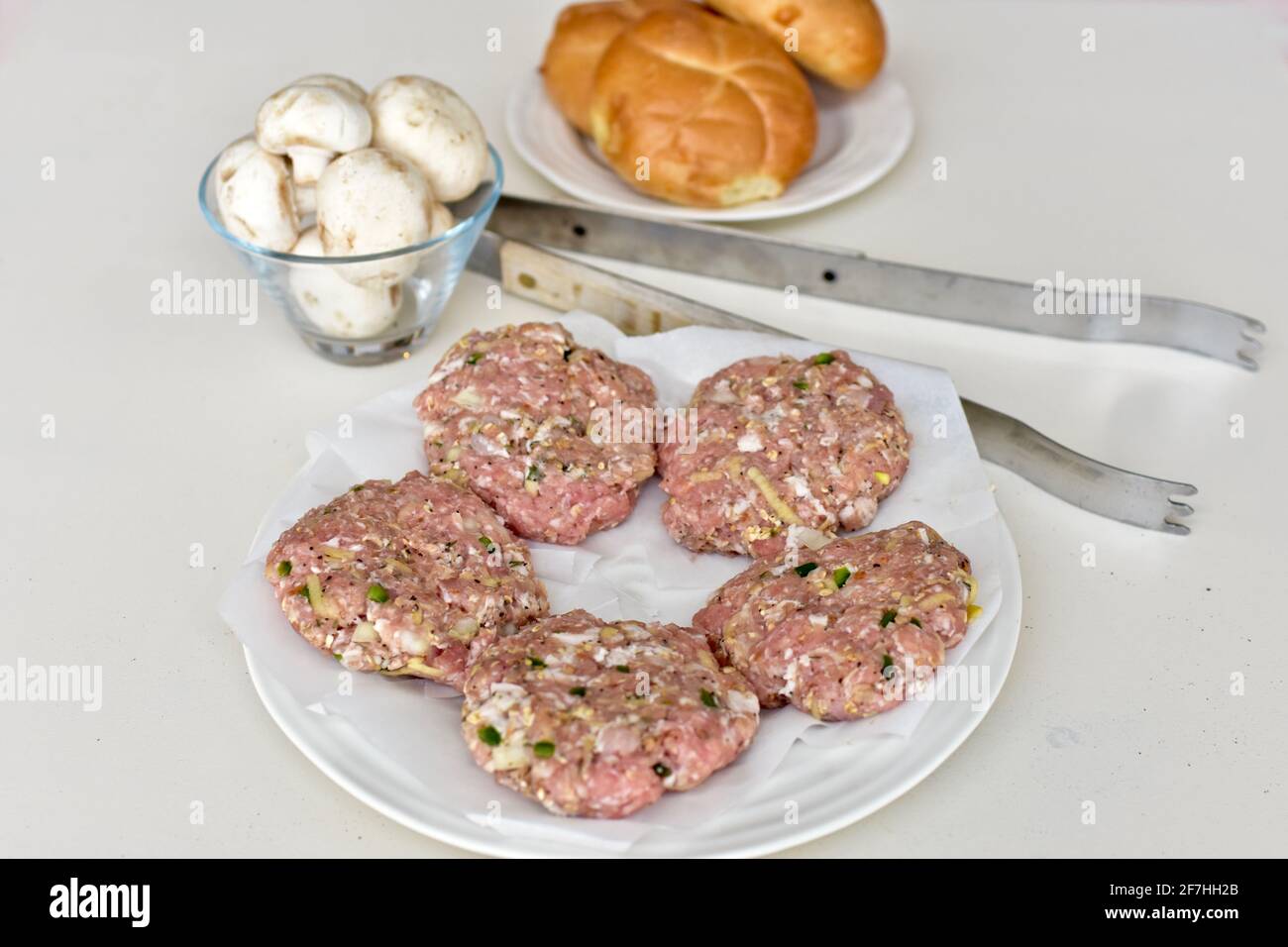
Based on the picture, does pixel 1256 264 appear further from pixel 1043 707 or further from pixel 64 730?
pixel 64 730

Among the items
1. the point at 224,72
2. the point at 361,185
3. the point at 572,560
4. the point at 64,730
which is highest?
the point at 224,72

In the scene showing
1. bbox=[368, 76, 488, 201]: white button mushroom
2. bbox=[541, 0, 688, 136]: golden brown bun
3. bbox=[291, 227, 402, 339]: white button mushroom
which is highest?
bbox=[541, 0, 688, 136]: golden brown bun

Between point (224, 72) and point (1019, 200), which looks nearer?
point (1019, 200)

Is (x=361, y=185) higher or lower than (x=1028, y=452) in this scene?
higher

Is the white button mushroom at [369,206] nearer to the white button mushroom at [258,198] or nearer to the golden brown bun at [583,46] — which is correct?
the white button mushroom at [258,198]

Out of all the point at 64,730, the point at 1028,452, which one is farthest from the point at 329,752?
the point at 1028,452

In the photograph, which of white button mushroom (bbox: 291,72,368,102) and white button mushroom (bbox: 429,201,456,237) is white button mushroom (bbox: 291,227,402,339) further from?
white button mushroom (bbox: 291,72,368,102)

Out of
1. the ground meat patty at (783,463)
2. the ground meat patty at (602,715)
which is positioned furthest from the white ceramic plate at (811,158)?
the ground meat patty at (602,715)

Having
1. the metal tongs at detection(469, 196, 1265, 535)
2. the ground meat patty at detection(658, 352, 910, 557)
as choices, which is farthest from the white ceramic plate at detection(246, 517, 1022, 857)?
the metal tongs at detection(469, 196, 1265, 535)

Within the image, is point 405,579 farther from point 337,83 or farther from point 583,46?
point 583,46
